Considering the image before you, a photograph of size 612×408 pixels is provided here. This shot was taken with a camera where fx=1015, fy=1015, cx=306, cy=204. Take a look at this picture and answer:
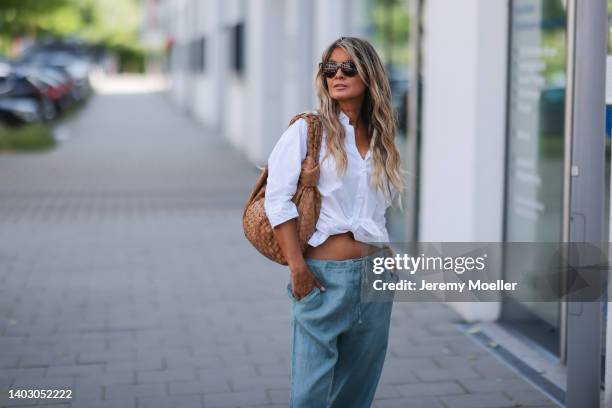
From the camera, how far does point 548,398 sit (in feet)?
16.3

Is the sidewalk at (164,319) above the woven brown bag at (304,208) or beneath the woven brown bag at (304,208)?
beneath

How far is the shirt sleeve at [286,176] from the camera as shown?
3.32m

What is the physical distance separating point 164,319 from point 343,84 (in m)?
3.55

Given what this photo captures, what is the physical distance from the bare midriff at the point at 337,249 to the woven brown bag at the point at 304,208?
0.15ft

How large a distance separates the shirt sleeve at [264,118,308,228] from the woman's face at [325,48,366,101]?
0.16 metres

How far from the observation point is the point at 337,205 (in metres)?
3.42

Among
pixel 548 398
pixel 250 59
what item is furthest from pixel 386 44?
pixel 250 59

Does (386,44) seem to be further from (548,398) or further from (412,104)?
(548,398)

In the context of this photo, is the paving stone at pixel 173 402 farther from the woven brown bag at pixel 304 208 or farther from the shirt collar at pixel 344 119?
the shirt collar at pixel 344 119

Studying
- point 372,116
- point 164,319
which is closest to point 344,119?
point 372,116

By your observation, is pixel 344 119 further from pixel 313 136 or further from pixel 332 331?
pixel 332 331

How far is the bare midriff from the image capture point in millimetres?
3428

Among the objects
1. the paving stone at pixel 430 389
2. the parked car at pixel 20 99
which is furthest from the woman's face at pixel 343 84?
the parked car at pixel 20 99

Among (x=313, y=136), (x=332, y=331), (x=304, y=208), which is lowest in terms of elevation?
(x=332, y=331)
